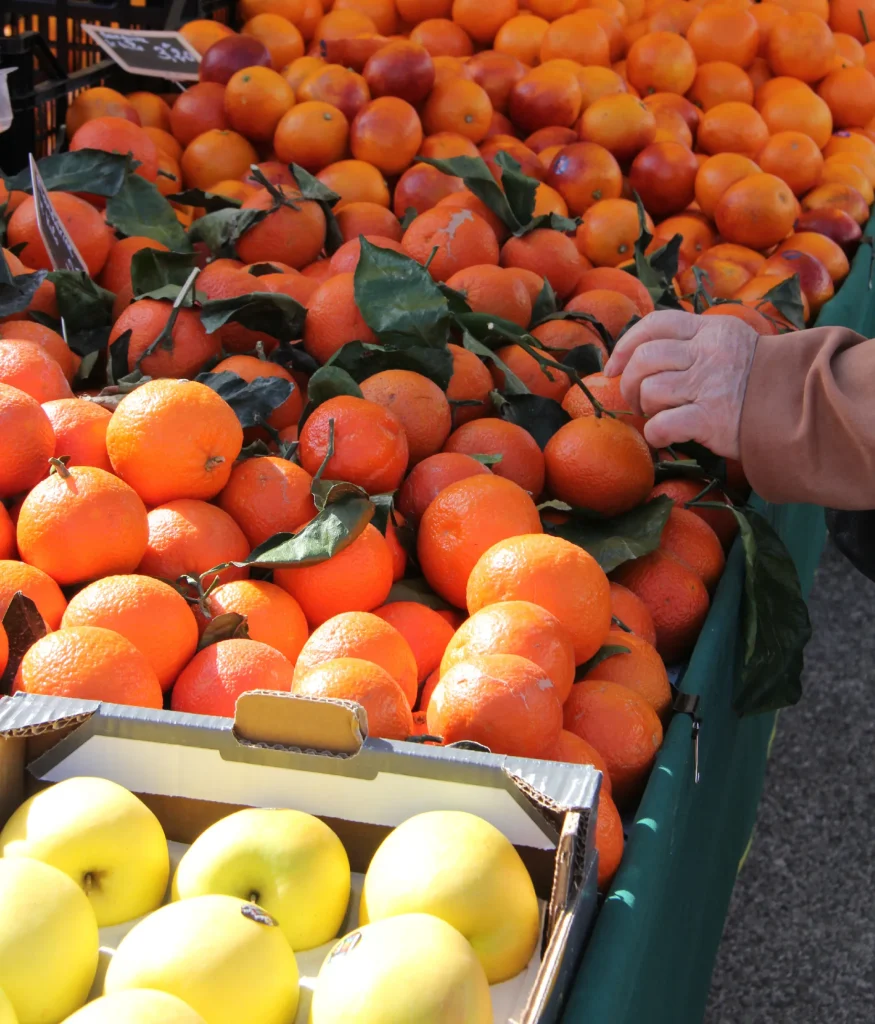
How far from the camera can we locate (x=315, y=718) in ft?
2.88

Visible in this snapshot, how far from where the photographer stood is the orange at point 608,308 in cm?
205

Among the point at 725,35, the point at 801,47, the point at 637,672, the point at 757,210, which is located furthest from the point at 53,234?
the point at 801,47

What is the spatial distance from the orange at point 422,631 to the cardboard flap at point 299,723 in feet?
1.31

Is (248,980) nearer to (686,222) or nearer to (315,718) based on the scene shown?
(315,718)

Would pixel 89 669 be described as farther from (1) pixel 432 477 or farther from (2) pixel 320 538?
(1) pixel 432 477

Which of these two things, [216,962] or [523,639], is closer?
[216,962]

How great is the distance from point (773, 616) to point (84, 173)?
A: 1619 millimetres

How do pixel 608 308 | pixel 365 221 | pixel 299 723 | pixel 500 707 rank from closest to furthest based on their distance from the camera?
pixel 299 723, pixel 500 707, pixel 608 308, pixel 365 221

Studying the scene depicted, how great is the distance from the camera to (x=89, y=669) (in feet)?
3.35

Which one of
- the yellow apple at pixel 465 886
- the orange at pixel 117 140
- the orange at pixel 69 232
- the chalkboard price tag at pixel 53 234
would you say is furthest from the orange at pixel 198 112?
the yellow apple at pixel 465 886

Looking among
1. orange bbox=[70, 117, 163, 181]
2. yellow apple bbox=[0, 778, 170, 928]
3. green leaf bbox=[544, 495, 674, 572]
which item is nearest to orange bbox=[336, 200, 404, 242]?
orange bbox=[70, 117, 163, 181]

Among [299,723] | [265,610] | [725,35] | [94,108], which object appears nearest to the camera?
[299,723]

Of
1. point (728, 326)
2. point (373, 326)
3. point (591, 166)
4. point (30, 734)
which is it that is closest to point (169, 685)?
point (30, 734)

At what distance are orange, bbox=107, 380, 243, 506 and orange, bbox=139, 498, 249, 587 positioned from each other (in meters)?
0.03
